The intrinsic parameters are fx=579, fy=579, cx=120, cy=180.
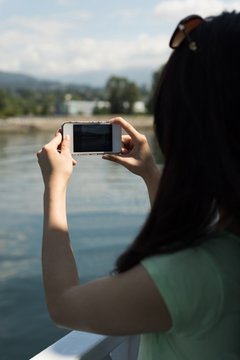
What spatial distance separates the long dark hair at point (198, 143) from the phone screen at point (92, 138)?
385 mm

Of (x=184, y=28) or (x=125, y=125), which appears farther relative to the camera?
(x=125, y=125)

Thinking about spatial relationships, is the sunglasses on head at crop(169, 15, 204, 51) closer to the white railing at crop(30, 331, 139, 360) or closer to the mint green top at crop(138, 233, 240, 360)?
the mint green top at crop(138, 233, 240, 360)

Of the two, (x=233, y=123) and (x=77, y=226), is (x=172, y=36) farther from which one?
(x=77, y=226)

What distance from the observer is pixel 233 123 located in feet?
2.37

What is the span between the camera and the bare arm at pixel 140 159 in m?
1.12

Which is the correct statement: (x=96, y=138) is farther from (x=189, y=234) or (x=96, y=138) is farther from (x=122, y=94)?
(x=122, y=94)

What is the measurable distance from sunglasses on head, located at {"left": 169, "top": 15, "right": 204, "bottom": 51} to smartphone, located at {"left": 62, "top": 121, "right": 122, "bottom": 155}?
38cm

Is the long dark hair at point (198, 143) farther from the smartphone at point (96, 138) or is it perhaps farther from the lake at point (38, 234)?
the smartphone at point (96, 138)

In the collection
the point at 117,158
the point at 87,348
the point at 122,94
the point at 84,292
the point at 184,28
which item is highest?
the point at 184,28

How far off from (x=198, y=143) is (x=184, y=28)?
0.16 metres

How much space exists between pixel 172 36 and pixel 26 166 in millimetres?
16904

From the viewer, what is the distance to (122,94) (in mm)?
67625

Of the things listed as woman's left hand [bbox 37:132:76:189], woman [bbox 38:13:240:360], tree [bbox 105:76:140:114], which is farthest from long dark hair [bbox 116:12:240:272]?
tree [bbox 105:76:140:114]

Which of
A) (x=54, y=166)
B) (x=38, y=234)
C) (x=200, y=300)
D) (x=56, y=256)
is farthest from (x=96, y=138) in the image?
(x=38, y=234)
